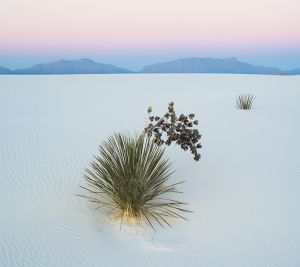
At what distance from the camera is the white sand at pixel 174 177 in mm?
4223

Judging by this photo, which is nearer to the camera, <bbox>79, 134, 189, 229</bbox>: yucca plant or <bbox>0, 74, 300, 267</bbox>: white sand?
<bbox>0, 74, 300, 267</bbox>: white sand

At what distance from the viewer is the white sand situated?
13.9 feet

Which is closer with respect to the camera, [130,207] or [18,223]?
[18,223]

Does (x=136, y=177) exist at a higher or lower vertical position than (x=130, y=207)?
higher

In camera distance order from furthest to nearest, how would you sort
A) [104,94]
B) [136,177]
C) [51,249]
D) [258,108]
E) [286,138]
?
[104,94], [258,108], [286,138], [136,177], [51,249]

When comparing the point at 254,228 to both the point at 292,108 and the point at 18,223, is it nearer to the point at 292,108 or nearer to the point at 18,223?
the point at 18,223

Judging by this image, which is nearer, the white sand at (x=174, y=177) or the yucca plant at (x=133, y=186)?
the white sand at (x=174, y=177)

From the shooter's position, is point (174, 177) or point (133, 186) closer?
point (133, 186)

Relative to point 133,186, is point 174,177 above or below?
below

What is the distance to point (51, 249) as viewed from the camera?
4070 millimetres

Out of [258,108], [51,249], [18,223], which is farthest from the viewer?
[258,108]

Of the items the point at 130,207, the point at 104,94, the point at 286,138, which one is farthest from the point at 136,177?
the point at 104,94

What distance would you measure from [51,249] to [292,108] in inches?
417

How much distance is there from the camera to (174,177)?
6.18 metres
